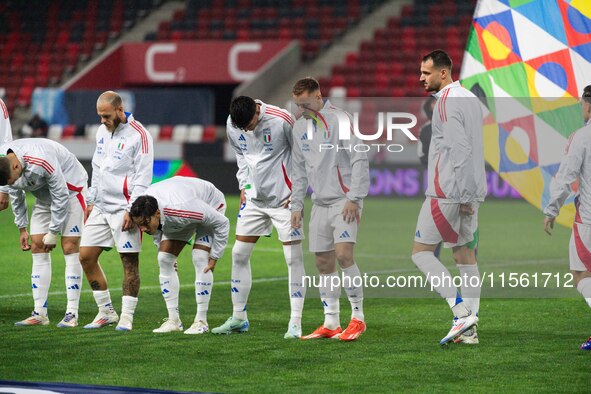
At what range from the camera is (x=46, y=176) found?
26.2 ft

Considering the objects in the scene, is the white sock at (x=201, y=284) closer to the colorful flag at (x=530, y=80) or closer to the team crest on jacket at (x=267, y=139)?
the team crest on jacket at (x=267, y=139)

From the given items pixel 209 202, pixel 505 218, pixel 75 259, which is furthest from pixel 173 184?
pixel 505 218

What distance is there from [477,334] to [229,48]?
21.3m

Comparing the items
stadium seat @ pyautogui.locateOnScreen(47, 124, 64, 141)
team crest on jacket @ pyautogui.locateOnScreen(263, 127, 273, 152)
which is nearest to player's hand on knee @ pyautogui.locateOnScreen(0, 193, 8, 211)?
team crest on jacket @ pyautogui.locateOnScreen(263, 127, 273, 152)

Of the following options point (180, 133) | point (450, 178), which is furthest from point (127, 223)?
point (180, 133)

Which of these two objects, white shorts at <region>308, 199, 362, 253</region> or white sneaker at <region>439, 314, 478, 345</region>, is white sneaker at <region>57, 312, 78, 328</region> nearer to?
white shorts at <region>308, 199, 362, 253</region>

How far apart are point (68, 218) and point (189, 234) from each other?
99cm

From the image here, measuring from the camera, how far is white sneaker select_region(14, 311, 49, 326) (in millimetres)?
8211

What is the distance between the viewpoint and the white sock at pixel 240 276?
7910 mm

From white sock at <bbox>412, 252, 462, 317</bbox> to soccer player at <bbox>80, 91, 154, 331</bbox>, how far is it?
204 centimetres

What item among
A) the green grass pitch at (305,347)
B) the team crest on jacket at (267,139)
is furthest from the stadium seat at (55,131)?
the team crest on jacket at (267,139)

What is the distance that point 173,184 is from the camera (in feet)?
25.9

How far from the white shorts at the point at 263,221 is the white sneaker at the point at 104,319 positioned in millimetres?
1160

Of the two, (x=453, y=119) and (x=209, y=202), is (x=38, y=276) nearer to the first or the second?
(x=209, y=202)
